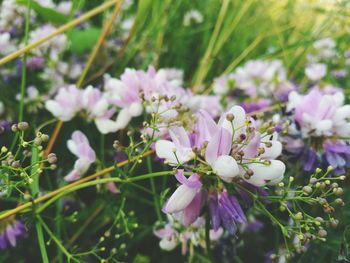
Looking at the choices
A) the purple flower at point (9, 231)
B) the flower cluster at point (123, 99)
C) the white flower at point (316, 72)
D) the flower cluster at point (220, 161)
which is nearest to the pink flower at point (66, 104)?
the flower cluster at point (123, 99)

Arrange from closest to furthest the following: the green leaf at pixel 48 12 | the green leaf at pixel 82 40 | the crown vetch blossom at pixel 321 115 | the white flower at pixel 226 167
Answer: the white flower at pixel 226 167 < the crown vetch blossom at pixel 321 115 < the green leaf at pixel 48 12 < the green leaf at pixel 82 40

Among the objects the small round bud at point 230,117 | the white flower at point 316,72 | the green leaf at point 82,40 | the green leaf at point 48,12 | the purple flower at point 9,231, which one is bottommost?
the white flower at point 316,72

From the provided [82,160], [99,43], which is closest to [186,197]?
[82,160]

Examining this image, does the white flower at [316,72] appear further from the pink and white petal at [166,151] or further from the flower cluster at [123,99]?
the pink and white petal at [166,151]

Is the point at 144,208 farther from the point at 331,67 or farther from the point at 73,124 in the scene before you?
the point at 331,67

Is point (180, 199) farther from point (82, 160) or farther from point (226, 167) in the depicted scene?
point (82, 160)

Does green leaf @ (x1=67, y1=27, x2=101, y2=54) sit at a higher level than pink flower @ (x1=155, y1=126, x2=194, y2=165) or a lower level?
lower

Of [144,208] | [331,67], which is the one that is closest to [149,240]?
[144,208]

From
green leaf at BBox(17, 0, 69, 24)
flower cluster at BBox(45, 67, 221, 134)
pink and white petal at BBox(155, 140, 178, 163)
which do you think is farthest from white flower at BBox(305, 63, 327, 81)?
pink and white petal at BBox(155, 140, 178, 163)

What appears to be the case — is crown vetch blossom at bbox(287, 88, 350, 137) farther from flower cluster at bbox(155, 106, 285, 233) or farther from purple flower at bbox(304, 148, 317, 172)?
flower cluster at bbox(155, 106, 285, 233)
